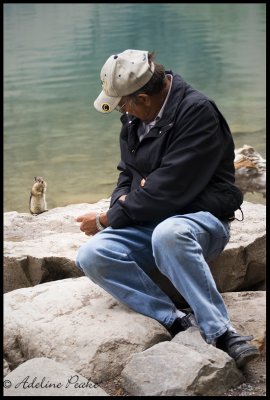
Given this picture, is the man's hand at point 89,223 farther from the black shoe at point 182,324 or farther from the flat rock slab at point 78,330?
the black shoe at point 182,324

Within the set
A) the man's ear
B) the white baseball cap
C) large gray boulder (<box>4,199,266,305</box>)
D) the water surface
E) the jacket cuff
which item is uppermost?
the white baseball cap

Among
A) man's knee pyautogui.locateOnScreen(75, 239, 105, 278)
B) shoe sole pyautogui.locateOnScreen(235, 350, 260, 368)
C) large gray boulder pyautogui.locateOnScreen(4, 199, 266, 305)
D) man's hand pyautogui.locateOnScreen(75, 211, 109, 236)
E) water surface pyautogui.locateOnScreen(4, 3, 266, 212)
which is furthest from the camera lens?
water surface pyautogui.locateOnScreen(4, 3, 266, 212)

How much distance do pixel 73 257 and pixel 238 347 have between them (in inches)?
59.9

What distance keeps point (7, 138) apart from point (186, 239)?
12.5 meters

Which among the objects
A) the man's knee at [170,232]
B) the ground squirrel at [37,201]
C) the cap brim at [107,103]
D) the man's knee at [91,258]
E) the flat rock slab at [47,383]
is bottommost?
the ground squirrel at [37,201]

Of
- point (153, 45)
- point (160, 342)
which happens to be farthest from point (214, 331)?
point (153, 45)

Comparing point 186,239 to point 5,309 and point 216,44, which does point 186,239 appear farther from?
point 216,44

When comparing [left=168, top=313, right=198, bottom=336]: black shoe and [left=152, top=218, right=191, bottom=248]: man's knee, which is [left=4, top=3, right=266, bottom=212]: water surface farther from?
[left=152, top=218, right=191, bottom=248]: man's knee

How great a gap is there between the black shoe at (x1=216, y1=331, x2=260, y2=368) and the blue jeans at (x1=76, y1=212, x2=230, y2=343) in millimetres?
52

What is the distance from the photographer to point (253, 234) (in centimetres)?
471

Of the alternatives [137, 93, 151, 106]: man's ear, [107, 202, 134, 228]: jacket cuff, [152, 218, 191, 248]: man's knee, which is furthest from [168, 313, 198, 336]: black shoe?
[137, 93, 151, 106]: man's ear

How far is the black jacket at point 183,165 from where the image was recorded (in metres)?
3.77

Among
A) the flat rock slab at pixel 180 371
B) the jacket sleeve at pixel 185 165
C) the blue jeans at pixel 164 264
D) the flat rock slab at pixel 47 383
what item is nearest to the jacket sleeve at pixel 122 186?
the blue jeans at pixel 164 264

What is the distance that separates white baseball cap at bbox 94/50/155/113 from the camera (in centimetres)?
383
